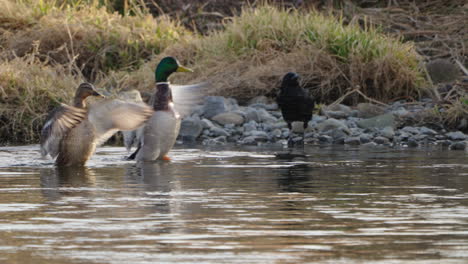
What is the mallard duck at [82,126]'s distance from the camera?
9062 millimetres

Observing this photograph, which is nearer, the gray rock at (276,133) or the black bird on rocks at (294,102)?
the black bird on rocks at (294,102)

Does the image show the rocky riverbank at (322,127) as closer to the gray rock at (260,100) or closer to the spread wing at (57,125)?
the gray rock at (260,100)

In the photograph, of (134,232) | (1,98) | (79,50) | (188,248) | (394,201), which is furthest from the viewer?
(79,50)

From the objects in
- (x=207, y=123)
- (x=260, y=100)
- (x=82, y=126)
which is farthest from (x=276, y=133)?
(x=82, y=126)

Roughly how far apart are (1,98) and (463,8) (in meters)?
9.75

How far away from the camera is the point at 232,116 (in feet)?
45.9

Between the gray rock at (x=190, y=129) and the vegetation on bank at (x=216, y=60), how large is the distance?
1.80m

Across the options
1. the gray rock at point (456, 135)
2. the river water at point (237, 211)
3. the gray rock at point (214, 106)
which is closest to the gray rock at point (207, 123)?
the gray rock at point (214, 106)

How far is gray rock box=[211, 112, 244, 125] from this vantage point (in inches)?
549

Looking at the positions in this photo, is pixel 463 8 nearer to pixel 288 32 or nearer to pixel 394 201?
pixel 288 32

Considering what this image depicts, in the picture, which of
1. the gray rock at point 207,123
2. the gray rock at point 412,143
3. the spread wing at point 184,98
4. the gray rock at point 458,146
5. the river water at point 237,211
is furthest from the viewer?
the gray rock at point 207,123

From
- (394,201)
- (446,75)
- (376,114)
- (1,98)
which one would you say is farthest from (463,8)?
(394,201)

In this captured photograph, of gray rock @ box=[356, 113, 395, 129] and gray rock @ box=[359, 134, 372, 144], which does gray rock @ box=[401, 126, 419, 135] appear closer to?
gray rock @ box=[356, 113, 395, 129]

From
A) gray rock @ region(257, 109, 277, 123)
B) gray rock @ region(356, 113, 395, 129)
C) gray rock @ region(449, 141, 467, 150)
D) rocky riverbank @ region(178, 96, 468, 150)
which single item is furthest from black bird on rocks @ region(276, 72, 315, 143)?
gray rock @ region(449, 141, 467, 150)
